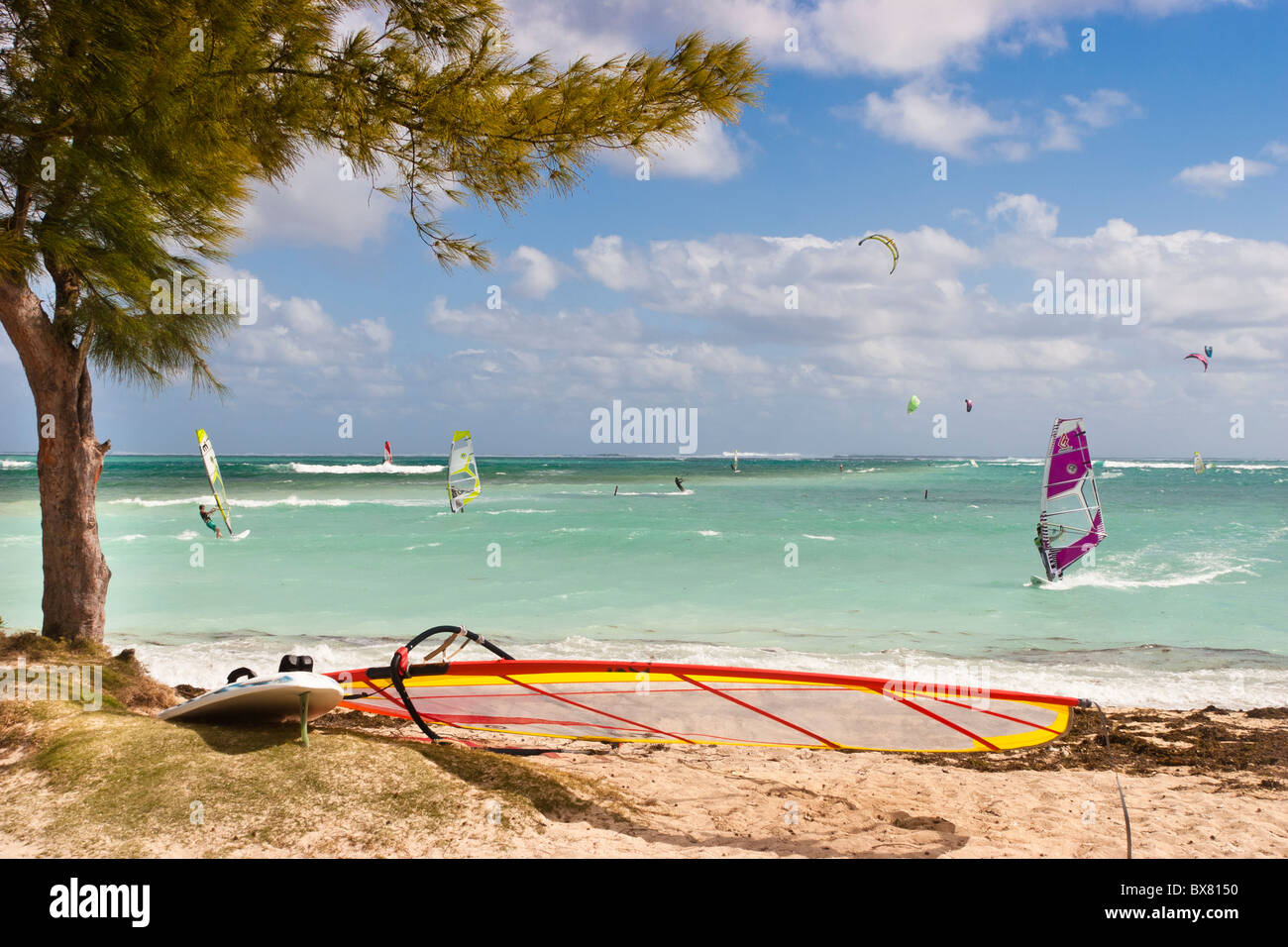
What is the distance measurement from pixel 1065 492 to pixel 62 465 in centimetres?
1139

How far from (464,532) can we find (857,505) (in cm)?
1499

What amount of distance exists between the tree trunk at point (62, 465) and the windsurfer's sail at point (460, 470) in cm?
1297

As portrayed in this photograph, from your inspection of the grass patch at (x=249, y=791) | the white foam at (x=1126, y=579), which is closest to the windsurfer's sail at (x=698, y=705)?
the grass patch at (x=249, y=791)

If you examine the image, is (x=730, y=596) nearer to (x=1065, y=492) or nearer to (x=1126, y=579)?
(x=1065, y=492)

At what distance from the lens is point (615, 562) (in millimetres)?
12094

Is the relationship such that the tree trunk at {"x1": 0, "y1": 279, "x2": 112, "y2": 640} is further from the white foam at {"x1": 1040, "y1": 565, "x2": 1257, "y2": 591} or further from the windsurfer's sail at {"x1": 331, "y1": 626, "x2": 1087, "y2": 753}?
the white foam at {"x1": 1040, "y1": 565, "x2": 1257, "y2": 591}

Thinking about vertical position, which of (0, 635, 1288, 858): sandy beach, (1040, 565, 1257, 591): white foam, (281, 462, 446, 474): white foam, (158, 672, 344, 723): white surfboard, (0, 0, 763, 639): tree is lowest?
Result: (1040, 565, 1257, 591): white foam

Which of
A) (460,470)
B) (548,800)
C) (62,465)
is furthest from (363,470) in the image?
(548,800)

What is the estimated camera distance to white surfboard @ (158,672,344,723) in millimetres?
2953

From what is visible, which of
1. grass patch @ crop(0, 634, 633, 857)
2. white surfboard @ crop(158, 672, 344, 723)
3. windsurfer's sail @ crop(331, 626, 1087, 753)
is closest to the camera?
grass patch @ crop(0, 634, 633, 857)

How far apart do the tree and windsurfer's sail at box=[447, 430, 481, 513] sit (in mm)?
13103

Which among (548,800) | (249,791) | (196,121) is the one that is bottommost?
(548,800)

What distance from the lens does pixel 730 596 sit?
950cm

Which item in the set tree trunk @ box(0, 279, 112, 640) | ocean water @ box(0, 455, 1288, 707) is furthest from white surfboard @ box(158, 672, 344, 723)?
ocean water @ box(0, 455, 1288, 707)
